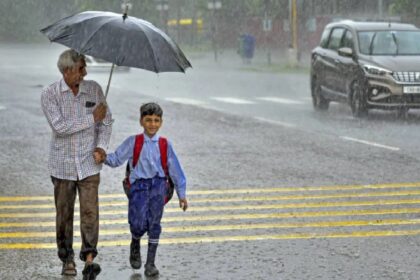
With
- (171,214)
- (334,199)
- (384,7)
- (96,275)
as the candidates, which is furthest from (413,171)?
(384,7)

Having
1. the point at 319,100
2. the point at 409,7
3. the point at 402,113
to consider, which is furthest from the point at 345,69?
the point at 409,7

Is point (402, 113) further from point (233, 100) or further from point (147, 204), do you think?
point (147, 204)

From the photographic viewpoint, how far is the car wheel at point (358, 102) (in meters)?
20.1

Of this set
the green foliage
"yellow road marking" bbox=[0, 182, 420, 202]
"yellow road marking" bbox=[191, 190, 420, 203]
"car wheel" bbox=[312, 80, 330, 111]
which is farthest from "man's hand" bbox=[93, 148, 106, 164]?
the green foliage

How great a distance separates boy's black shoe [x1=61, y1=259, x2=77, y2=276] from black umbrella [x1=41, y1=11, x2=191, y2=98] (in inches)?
54.5

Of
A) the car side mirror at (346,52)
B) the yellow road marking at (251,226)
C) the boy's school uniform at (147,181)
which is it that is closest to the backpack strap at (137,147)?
the boy's school uniform at (147,181)

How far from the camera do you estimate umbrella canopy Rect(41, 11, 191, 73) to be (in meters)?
6.81

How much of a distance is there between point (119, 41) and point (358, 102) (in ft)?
45.3

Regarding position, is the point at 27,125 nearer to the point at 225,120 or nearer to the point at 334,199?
the point at 225,120

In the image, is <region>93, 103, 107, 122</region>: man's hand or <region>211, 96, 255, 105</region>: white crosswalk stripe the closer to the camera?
<region>93, 103, 107, 122</region>: man's hand

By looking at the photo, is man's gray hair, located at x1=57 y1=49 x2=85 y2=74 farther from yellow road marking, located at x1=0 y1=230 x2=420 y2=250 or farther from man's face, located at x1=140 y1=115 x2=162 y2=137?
yellow road marking, located at x1=0 y1=230 x2=420 y2=250

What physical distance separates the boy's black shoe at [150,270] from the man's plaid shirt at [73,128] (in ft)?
2.24

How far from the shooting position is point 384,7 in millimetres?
67250

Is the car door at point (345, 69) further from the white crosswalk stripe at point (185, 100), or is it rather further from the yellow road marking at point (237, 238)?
the yellow road marking at point (237, 238)
